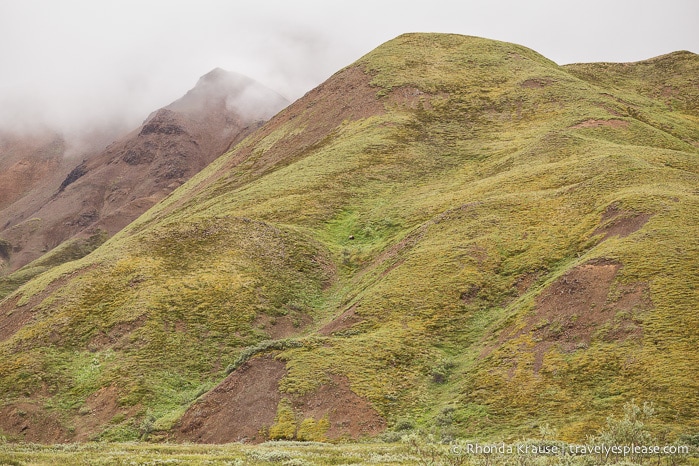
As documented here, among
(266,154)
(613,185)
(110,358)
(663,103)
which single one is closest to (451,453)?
(110,358)

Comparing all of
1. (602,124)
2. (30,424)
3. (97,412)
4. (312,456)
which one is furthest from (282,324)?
A: (602,124)

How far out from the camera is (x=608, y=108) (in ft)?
266

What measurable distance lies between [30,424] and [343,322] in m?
18.9

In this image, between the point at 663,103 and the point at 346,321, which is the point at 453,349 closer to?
the point at 346,321

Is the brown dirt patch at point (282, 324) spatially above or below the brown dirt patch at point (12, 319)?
below

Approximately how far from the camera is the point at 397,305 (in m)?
39.9

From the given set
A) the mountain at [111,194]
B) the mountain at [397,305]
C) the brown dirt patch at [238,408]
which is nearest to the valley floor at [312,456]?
the mountain at [397,305]

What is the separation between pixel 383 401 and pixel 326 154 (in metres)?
53.3

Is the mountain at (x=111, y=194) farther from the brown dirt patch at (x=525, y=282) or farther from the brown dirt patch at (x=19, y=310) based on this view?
the brown dirt patch at (x=525, y=282)

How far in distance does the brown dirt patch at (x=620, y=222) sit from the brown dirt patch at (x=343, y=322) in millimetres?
15716

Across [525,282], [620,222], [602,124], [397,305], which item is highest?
[602,124]

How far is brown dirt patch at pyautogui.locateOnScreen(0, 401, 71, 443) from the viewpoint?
35431 mm

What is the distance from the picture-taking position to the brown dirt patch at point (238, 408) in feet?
101

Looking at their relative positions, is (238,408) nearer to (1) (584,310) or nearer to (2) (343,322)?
(2) (343,322)
